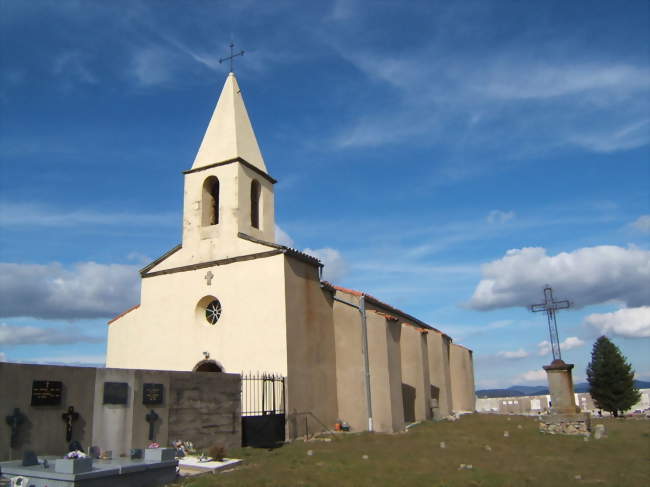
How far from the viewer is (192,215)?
23.2m

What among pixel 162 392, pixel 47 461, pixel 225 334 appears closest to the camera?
pixel 47 461

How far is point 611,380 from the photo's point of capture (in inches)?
1740

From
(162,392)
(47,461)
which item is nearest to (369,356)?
(162,392)

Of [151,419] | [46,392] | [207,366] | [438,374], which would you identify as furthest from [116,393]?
[438,374]

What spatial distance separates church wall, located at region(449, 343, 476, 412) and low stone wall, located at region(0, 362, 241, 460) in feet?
69.6

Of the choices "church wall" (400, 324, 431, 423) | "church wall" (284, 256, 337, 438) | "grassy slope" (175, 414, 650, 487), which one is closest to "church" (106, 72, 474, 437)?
"church wall" (284, 256, 337, 438)

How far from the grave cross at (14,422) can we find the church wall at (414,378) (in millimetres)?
17771

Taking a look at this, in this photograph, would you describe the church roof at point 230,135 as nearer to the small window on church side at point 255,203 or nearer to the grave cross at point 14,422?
the small window on church side at point 255,203

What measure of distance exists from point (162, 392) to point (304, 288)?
8117 mm

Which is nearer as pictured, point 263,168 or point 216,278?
point 216,278

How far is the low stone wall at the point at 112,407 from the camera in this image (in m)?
11.4

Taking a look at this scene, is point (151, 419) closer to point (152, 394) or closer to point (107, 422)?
point (152, 394)

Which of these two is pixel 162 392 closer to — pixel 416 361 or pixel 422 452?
pixel 422 452

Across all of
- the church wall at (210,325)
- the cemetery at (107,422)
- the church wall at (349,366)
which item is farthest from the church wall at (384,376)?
the cemetery at (107,422)
